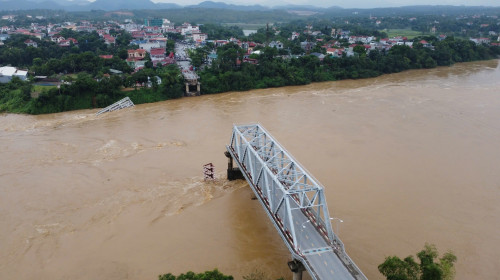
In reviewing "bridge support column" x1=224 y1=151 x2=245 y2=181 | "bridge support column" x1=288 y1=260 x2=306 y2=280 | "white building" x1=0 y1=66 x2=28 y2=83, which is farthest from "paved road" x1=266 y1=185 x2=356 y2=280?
"white building" x1=0 y1=66 x2=28 y2=83

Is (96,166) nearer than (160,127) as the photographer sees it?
Yes

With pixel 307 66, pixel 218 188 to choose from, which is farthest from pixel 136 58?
pixel 218 188

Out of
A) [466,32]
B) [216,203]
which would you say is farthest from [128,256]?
[466,32]

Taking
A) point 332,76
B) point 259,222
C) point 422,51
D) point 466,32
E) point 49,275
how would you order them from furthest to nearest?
1. point 466,32
2. point 422,51
3. point 332,76
4. point 259,222
5. point 49,275

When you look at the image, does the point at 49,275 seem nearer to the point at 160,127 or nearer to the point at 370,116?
the point at 160,127

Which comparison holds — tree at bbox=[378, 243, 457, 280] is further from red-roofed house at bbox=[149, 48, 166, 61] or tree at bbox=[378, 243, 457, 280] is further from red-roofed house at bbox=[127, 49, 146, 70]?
red-roofed house at bbox=[149, 48, 166, 61]

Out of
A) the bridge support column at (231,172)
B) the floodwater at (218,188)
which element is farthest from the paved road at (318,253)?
the bridge support column at (231,172)

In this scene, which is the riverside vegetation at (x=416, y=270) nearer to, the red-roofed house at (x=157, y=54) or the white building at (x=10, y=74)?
the white building at (x=10, y=74)
